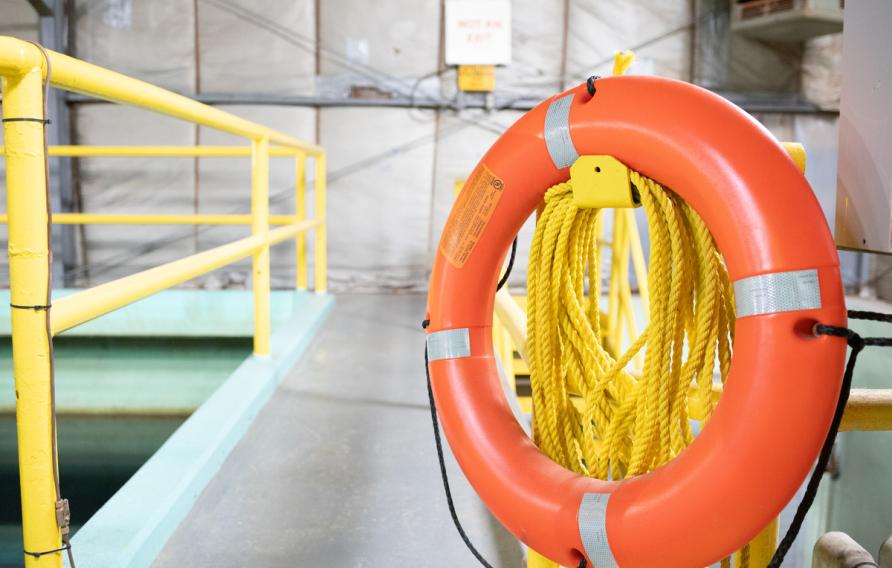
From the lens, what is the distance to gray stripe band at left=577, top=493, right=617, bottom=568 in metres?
0.74

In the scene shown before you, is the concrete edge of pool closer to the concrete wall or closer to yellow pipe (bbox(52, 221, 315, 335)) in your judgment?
yellow pipe (bbox(52, 221, 315, 335))

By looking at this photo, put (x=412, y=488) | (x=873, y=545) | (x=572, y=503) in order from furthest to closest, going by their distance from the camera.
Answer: (x=873, y=545)
(x=412, y=488)
(x=572, y=503)

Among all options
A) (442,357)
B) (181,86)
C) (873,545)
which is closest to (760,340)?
(442,357)

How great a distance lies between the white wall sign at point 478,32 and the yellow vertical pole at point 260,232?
2247 mm

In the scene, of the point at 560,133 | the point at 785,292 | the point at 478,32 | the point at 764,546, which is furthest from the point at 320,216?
the point at 785,292

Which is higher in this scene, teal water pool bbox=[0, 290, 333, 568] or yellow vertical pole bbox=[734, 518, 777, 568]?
yellow vertical pole bbox=[734, 518, 777, 568]

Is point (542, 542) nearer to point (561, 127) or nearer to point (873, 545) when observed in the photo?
point (561, 127)

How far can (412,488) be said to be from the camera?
4.42 ft

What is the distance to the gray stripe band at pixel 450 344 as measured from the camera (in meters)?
0.93

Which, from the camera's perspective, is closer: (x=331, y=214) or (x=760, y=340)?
(x=760, y=340)

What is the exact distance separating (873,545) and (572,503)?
2.28 m

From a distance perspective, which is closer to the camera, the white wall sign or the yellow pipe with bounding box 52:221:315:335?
the yellow pipe with bounding box 52:221:315:335

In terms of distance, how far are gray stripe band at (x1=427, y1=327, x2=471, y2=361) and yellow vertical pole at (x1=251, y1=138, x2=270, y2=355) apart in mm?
1208

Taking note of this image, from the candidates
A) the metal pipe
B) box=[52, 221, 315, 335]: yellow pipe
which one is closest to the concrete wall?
the metal pipe
